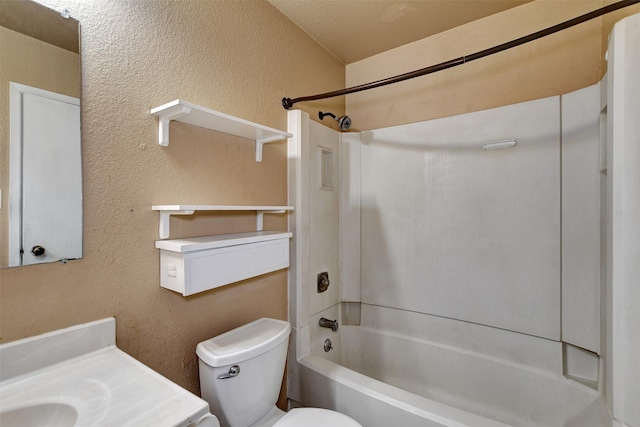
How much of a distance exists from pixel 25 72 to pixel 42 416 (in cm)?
94

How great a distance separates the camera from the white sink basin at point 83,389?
670 mm

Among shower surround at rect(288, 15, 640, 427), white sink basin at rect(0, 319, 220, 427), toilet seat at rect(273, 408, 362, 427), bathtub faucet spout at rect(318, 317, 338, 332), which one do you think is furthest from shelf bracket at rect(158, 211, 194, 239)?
bathtub faucet spout at rect(318, 317, 338, 332)

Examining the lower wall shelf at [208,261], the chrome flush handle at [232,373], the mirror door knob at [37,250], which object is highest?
the mirror door knob at [37,250]

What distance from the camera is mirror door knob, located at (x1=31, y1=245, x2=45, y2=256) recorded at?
817mm

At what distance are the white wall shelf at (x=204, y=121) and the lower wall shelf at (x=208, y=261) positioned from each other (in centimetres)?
42

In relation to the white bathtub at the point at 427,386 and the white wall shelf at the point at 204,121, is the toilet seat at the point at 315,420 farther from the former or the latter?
the white wall shelf at the point at 204,121

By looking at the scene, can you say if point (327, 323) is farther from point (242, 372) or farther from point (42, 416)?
point (42, 416)

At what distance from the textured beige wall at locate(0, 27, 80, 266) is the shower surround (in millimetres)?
1030

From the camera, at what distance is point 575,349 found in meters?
1.42

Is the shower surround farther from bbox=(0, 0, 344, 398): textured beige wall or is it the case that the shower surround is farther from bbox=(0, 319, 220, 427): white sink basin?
bbox=(0, 319, 220, 427): white sink basin

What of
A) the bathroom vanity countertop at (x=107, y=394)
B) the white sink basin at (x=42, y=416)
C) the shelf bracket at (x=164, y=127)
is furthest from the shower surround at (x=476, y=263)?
the white sink basin at (x=42, y=416)

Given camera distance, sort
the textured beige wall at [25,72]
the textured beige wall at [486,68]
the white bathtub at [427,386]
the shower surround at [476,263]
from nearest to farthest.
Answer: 1. the textured beige wall at [25,72]
2. the shower surround at [476,263]
3. the white bathtub at [427,386]
4. the textured beige wall at [486,68]

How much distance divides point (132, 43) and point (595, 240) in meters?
2.16

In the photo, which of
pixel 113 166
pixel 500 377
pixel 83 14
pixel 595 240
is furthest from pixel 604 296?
pixel 83 14
